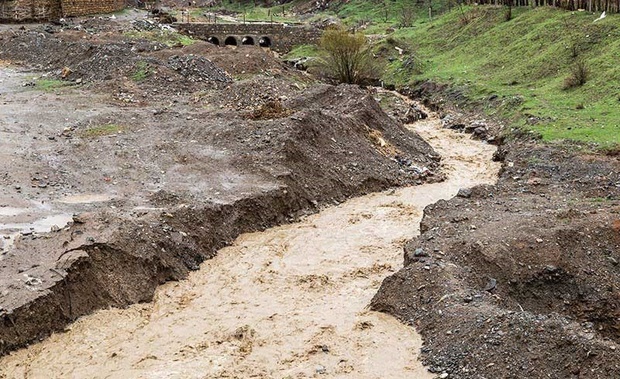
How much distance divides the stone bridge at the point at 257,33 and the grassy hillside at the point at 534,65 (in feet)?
28.7

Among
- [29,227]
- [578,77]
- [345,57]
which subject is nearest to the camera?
[29,227]

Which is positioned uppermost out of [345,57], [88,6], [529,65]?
[88,6]

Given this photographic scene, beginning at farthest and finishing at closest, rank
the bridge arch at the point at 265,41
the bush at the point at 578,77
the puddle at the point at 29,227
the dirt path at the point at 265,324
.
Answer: the bridge arch at the point at 265,41
the bush at the point at 578,77
the puddle at the point at 29,227
the dirt path at the point at 265,324

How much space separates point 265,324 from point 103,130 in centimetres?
1136

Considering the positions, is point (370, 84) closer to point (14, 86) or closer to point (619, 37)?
point (619, 37)

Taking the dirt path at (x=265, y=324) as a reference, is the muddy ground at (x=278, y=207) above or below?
above

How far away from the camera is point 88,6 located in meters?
51.2

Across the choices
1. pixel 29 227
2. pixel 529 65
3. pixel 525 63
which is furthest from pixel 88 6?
pixel 29 227

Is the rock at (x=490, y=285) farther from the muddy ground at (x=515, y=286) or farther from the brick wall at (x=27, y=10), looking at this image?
the brick wall at (x=27, y=10)

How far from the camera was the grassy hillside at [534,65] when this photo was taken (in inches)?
990

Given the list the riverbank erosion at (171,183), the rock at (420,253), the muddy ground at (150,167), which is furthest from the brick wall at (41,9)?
the rock at (420,253)

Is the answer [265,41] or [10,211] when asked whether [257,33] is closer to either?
[265,41]

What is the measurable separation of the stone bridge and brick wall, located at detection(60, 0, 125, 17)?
5.25 m

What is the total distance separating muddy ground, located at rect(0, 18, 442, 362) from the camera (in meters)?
13.9
